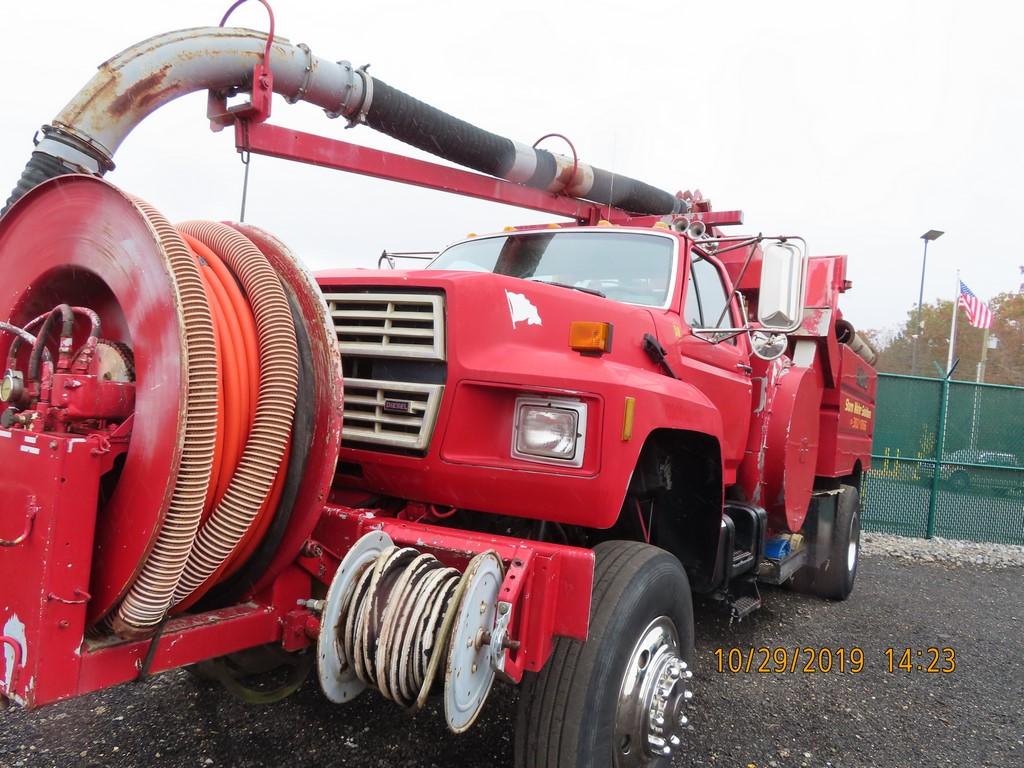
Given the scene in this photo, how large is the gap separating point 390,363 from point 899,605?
5522 millimetres

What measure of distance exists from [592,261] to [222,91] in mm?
2109

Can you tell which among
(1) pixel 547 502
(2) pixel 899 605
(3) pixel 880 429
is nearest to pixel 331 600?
(1) pixel 547 502

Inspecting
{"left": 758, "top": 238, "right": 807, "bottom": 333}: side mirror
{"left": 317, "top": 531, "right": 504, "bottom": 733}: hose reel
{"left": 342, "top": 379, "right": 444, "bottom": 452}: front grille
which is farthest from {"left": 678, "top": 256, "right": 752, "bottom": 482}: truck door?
{"left": 317, "top": 531, "right": 504, "bottom": 733}: hose reel

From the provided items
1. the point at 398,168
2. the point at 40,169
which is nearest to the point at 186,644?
the point at 40,169

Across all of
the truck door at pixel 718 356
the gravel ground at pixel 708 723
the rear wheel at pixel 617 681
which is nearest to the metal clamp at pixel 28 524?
the rear wheel at pixel 617 681

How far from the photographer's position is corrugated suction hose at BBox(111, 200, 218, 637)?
178 centimetres

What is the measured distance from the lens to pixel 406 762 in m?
2.96

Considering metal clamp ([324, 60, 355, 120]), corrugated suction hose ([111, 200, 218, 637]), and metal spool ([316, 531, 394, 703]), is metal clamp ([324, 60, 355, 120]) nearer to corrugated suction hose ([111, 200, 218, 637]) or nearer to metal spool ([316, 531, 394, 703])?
corrugated suction hose ([111, 200, 218, 637])

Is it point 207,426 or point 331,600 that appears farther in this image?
point 331,600

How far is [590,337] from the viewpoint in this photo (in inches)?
103

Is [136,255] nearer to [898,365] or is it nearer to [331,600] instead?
[331,600]

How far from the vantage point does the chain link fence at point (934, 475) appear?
9.60 m

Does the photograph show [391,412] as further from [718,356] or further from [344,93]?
[344,93]
